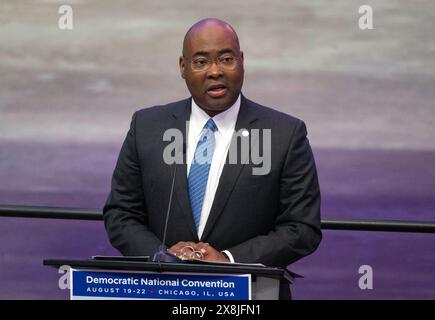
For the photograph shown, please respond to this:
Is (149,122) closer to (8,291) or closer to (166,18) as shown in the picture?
(166,18)

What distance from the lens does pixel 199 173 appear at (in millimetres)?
3135

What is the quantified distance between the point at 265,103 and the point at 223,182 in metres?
1.37

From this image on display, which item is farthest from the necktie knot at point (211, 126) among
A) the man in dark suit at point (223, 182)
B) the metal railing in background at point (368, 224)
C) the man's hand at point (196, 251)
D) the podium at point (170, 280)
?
the metal railing in background at point (368, 224)

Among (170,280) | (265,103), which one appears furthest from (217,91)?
(265,103)

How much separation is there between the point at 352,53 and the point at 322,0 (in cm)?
25

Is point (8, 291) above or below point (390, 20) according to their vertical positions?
below

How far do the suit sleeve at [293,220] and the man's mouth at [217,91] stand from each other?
0.78ft

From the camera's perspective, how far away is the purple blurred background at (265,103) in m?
4.41

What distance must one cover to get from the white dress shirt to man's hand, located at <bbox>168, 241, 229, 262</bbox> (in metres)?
0.16

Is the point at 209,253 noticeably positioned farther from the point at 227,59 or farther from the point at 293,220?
the point at 227,59

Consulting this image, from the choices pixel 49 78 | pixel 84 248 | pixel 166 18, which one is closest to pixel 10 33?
pixel 49 78

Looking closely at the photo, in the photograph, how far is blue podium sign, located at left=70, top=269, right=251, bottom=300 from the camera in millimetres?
2598
